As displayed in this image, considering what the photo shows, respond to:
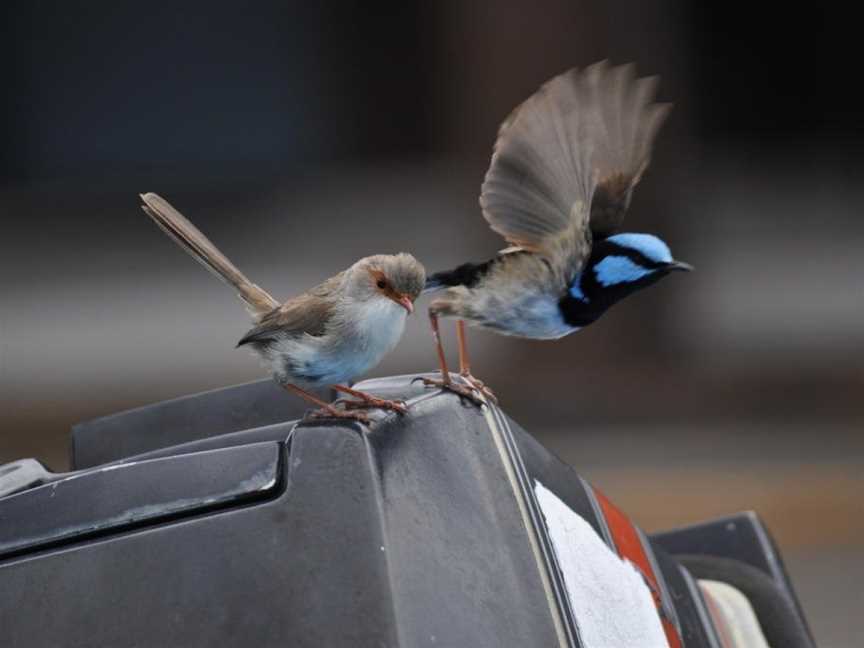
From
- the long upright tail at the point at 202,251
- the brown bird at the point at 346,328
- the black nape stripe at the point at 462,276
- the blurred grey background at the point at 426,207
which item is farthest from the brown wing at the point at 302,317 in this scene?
the blurred grey background at the point at 426,207

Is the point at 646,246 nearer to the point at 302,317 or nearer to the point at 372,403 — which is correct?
the point at 302,317

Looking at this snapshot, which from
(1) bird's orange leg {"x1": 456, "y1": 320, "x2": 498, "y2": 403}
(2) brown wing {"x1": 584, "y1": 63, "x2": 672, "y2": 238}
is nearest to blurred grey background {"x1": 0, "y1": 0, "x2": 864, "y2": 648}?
(2) brown wing {"x1": 584, "y1": 63, "x2": 672, "y2": 238}

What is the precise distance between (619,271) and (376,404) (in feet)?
2.68

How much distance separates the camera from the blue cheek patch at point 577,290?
2.93 meters

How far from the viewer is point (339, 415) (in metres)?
2.09

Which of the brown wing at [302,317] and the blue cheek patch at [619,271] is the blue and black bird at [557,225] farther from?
the brown wing at [302,317]

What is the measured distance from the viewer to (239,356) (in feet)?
30.4

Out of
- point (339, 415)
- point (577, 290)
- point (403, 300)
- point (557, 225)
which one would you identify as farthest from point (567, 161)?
point (339, 415)

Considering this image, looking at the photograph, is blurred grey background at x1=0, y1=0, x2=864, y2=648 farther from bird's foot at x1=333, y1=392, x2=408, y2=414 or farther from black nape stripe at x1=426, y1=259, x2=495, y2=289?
bird's foot at x1=333, y1=392, x2=408, y2=414

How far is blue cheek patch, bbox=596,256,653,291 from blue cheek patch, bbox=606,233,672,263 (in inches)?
1.0

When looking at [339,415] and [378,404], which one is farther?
[378,404]

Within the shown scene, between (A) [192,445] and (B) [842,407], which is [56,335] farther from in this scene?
(A) [192,445]

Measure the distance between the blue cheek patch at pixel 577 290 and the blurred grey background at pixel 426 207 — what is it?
5.53 metres

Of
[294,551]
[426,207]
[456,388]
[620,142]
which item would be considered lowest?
[294,551]
